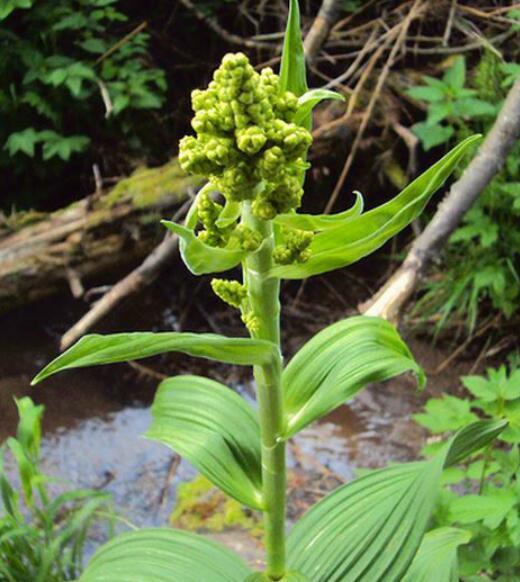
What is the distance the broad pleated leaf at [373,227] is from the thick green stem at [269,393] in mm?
37

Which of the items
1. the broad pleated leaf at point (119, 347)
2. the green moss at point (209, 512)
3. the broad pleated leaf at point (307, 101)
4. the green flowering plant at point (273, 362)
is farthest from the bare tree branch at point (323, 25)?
the broad pleated leaf at point (119, 347)

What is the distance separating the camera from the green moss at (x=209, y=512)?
247cm

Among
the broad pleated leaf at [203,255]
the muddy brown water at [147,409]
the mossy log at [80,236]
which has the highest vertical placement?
the mossy log at [80,236]

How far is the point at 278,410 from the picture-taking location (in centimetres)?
128

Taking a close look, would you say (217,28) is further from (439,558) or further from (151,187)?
(439,558)

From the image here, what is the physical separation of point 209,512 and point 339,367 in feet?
4.66

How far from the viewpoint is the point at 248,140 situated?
95cm

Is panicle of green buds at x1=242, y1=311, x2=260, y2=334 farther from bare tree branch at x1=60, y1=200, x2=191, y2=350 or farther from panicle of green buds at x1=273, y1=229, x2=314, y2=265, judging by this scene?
bare tree branch at x1=60, y1=200, x2=191, y2=350

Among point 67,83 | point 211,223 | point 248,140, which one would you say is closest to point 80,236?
point 67,83

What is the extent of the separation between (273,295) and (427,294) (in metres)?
1.94

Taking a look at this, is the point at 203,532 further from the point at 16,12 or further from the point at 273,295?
the point at 16,12

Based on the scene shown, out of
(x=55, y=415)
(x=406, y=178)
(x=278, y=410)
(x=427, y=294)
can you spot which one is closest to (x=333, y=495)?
(x=278, y=410)

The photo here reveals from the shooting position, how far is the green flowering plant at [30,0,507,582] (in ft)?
3.27

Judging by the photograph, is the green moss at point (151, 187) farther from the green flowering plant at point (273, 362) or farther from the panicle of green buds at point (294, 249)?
the panicle of green buds at point (294, 249)
